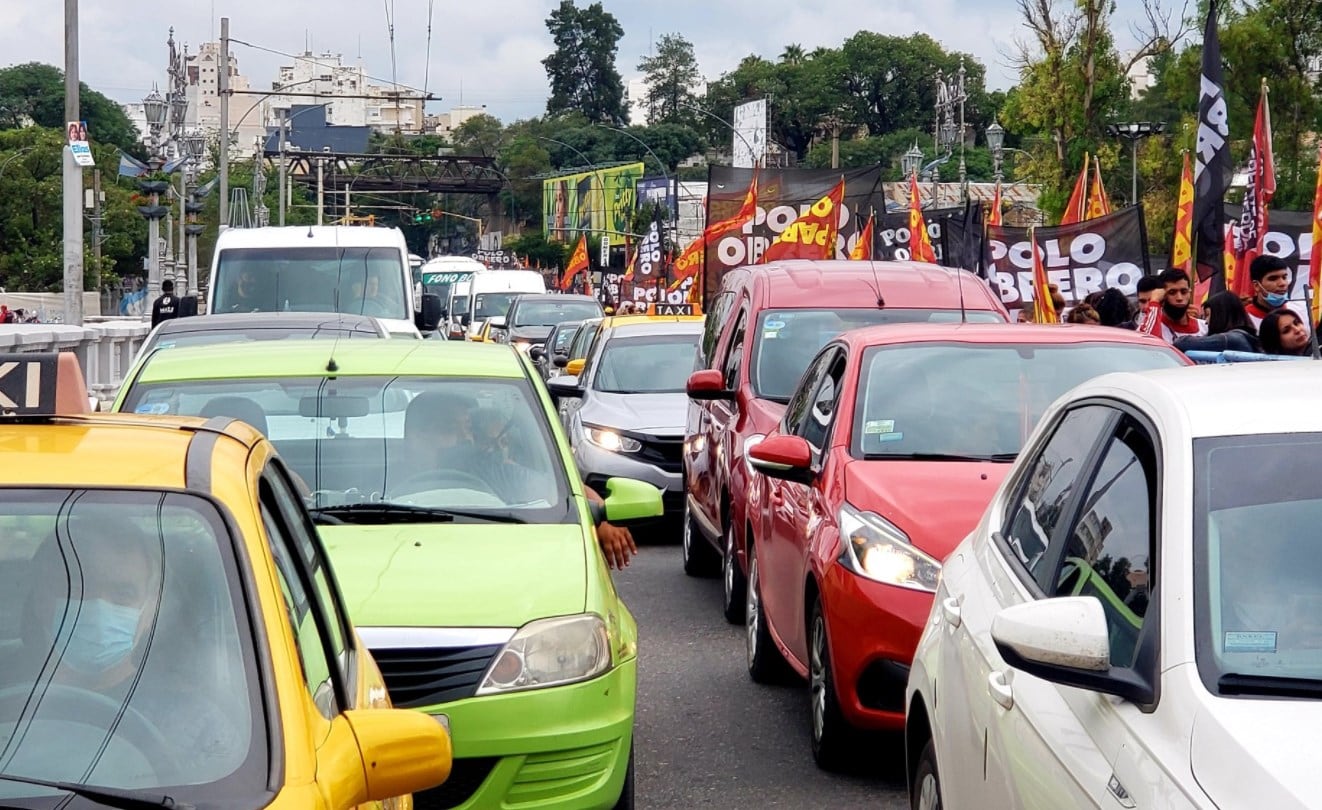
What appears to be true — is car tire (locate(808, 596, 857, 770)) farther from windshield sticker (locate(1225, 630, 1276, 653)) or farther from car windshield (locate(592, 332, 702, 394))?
car windshield (locate(592, 332, 702, 394))

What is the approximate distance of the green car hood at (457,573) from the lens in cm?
543

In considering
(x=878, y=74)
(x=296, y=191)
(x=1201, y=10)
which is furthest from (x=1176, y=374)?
(x=878, y=74)

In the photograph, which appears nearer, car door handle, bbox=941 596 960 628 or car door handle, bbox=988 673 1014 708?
car door handle, bbox=988 673 1014 708

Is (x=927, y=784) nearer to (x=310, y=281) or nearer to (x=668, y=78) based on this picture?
(x=310, y=281)

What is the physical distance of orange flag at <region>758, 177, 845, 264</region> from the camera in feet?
78.7

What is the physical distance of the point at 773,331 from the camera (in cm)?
1089

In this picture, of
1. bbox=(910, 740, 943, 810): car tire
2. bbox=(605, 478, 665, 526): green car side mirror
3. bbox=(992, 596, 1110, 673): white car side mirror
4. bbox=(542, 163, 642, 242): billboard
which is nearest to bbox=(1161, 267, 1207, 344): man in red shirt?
bbox=(605, 478, 665, 526): green car side mirror

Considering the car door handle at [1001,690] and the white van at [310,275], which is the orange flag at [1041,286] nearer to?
the white van at [310,275]

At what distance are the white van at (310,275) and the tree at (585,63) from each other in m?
148

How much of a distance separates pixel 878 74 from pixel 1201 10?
106 meters

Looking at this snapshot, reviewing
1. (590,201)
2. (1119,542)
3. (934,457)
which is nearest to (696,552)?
(934,457)

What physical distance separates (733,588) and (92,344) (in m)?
16.5

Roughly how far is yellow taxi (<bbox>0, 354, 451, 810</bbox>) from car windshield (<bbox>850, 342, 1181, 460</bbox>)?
4.25 metres

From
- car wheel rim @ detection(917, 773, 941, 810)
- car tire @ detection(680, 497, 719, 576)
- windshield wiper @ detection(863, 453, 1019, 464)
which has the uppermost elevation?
windshield wiper @ detection(863, 453, 1019, 464)
